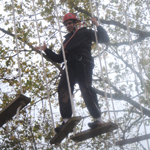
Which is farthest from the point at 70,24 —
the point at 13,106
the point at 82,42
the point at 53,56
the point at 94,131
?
the point at 94,131

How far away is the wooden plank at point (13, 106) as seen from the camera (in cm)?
231

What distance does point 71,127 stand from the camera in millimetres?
2303

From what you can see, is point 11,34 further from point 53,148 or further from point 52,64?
point 53,148

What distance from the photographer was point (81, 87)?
2.62 metres

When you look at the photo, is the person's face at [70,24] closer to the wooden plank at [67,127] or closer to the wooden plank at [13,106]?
the wooden plank at [13,106]

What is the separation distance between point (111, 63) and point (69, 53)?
15.0ft

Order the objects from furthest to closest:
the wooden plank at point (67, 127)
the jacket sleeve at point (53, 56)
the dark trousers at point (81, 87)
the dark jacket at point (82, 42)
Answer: the jacket sleeve at point (53, 56), the dark jacket at point (82, 42), the dark trousers at point (81, 87), the wooden plank at point (67, 127)

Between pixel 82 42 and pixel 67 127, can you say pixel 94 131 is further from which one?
pixel 82 42

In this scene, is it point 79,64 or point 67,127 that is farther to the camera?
point 79,64

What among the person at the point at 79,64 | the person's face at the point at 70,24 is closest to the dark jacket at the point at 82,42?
the person at the point at 79,64

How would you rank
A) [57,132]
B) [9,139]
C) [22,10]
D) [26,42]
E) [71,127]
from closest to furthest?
[71,127] < [57,132] < [9,139] < [26,42] < [22,10]

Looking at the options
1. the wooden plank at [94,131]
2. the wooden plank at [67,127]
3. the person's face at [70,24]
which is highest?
the person's face at [70,24]

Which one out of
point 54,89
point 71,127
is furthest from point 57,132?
point 54,89

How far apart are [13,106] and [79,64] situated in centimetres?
78
